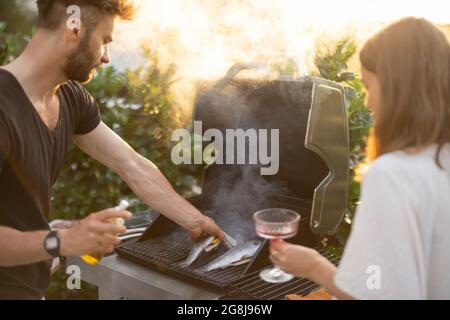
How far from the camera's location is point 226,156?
3.58m

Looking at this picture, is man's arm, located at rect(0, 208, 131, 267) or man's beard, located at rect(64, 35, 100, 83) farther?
man's beard, located at rect(64, 35, 100, 83)

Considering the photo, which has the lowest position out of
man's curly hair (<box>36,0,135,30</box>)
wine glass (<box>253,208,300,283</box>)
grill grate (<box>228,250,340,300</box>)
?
grill grate (<box>228,250,340,300</box>)

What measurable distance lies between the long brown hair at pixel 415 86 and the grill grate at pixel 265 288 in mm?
1029

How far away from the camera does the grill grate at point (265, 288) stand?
2.56m

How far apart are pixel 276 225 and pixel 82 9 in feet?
5.08

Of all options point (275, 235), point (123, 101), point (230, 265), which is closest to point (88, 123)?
point (230, 265)

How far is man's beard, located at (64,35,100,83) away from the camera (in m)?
2.72

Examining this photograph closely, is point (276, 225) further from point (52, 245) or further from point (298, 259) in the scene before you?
point (52, 245)

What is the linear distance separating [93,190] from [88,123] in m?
1.92

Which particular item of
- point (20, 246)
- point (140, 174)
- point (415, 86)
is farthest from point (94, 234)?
point (415, 86)

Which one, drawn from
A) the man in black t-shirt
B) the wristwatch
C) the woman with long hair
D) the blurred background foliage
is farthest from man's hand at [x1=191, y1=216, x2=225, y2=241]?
the blurred background foliage

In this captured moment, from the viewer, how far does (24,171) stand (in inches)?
99.4

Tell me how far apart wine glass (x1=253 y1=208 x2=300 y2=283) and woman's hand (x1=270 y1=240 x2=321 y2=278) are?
0.13 m

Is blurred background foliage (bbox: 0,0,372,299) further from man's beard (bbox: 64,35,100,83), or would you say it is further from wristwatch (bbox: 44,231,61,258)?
wristwatch (bbox: 44,231,61,258)
